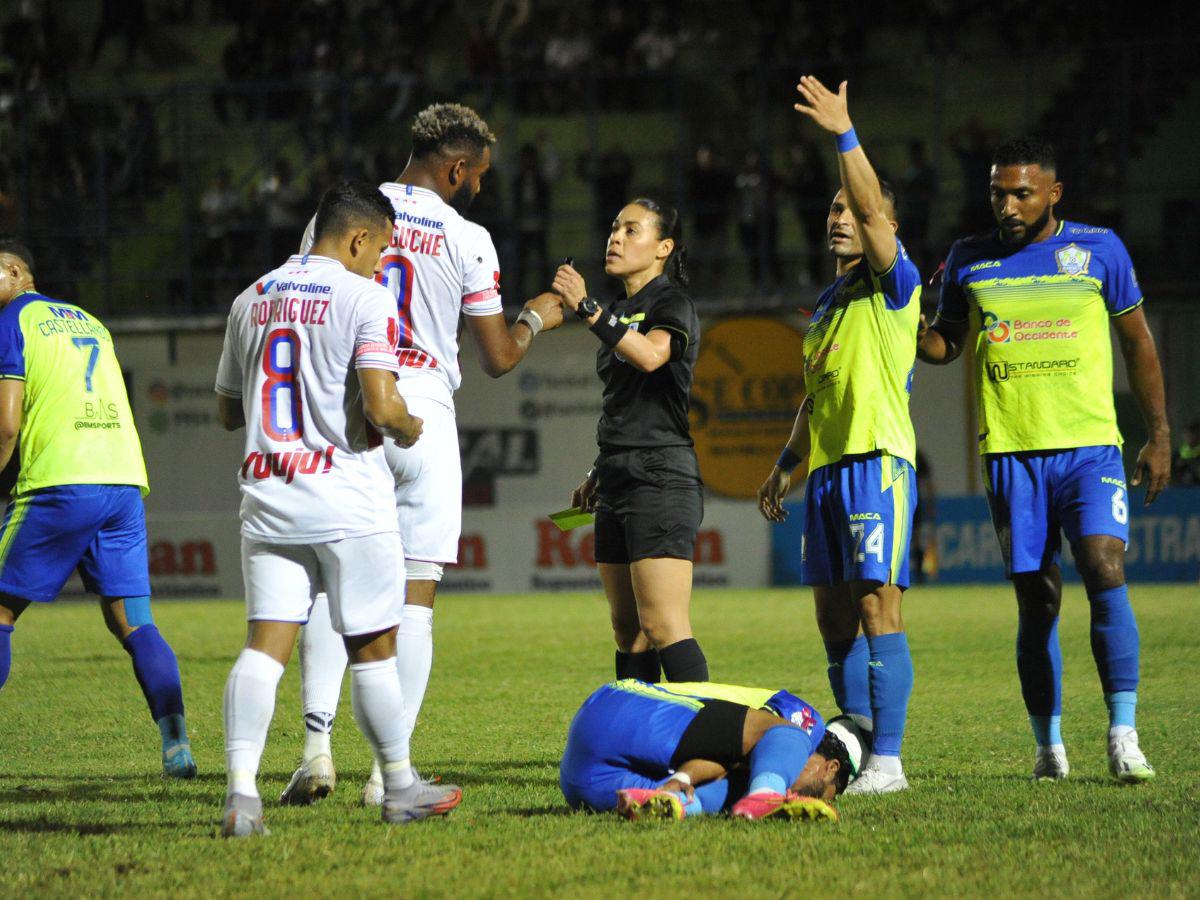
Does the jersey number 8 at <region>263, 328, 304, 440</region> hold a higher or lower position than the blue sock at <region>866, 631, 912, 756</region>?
higher

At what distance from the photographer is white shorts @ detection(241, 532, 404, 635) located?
4.74m

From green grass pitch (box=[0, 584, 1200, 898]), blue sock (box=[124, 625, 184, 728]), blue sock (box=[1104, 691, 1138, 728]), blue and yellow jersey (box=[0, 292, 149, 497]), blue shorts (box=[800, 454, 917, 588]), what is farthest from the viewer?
blue sock (box=[124, 625, 184, 728])

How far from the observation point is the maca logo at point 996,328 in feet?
19.7

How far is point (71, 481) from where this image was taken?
6312 millimetres

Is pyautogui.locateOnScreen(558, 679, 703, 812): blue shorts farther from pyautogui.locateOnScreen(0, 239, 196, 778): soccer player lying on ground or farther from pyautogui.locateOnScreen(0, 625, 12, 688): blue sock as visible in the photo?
pyautogui.locateOnScreen(0, 625, 12, 688): blue sock

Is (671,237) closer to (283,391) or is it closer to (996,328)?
(996,328)

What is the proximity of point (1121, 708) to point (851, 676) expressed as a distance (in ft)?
3.28

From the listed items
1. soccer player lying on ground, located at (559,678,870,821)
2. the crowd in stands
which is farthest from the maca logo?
the crowd in stands

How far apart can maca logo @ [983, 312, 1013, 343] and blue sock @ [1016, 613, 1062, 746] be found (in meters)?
1.07

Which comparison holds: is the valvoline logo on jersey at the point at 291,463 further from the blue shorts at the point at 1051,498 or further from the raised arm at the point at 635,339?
the blue shorts at the point at 1051,498

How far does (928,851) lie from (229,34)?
84.9 ft

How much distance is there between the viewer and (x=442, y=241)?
5.57m

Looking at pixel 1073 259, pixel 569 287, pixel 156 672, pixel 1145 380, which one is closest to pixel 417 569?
pixel 569 287

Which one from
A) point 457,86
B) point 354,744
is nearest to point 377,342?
point 354,744
